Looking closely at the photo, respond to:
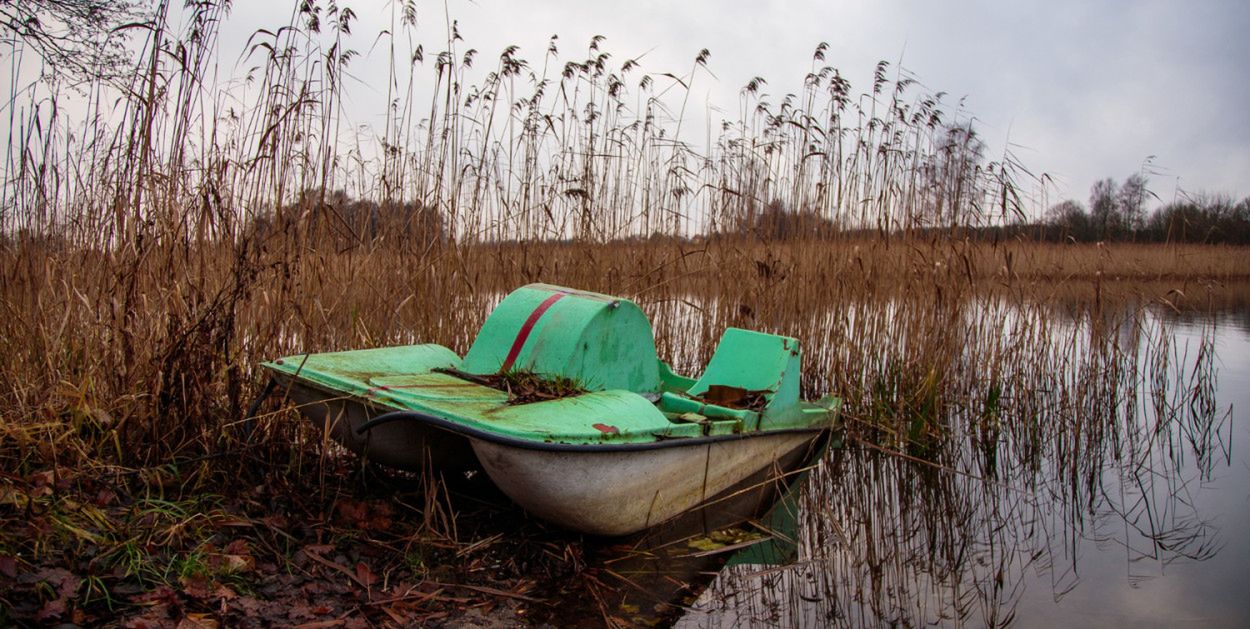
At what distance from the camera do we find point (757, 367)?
13.1 feet

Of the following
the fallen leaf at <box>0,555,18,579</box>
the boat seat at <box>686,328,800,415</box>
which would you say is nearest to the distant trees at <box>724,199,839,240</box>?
the boat seat at <box>686,328,800,415</box>

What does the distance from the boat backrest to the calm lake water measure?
37.6 inches

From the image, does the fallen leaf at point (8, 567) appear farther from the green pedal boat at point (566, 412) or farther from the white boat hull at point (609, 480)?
the white boat hull at point (609, 480)

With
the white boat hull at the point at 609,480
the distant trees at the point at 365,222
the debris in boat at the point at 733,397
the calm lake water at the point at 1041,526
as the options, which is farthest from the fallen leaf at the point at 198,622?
the debris in boat at the point at 733,397

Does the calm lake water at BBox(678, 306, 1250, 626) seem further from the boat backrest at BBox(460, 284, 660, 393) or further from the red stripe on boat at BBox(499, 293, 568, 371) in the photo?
the red stripe on boat at BBox(499, 293, 568, 371)

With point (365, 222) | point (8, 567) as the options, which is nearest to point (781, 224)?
point (365, 222)

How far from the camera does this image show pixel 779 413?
146 inches

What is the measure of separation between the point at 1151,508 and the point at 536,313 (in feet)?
10.4

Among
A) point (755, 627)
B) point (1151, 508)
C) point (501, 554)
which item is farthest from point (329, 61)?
point (1151, 508)

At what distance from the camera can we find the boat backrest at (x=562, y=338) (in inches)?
126

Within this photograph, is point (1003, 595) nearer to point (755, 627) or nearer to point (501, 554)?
point (755, 627)

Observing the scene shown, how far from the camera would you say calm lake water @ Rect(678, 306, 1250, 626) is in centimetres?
284

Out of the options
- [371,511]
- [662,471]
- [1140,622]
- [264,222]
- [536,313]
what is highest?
[264,222]

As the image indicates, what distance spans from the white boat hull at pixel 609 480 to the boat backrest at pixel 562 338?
519 mm
